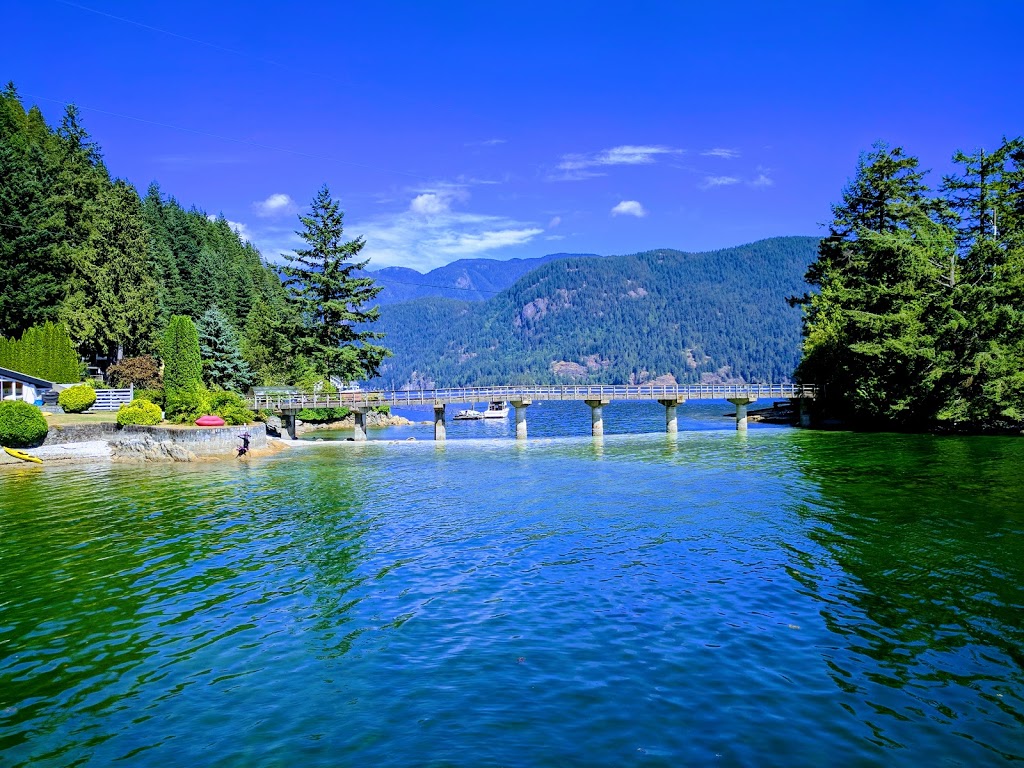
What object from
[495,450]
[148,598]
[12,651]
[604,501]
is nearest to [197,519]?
[148,598]

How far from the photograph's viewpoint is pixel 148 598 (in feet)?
53.0

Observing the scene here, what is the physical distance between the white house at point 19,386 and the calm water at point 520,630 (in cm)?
2775

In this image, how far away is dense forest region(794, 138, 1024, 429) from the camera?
1957 inches

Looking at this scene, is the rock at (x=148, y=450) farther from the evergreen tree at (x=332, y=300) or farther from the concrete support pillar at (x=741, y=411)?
the concrete support pillar at (x=741, y=411)

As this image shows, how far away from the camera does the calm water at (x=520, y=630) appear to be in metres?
9.51

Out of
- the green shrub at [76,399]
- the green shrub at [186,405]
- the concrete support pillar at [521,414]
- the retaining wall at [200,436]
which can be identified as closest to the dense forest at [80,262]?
the green shrub at [76,399]

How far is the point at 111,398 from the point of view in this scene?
5575cm

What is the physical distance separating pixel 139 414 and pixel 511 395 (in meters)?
27.8

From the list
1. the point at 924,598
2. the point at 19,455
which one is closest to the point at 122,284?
the point at 19,455

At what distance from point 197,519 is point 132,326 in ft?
160

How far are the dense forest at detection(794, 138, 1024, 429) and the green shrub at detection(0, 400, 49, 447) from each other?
56.4 metres

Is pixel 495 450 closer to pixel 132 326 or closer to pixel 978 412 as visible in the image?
pixel 978 412

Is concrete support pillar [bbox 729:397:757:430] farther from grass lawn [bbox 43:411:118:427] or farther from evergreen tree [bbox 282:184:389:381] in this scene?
grass lawn [bbox 43:411:118:427]

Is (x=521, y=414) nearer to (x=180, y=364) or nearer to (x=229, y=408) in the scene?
(x=229, y=408)
